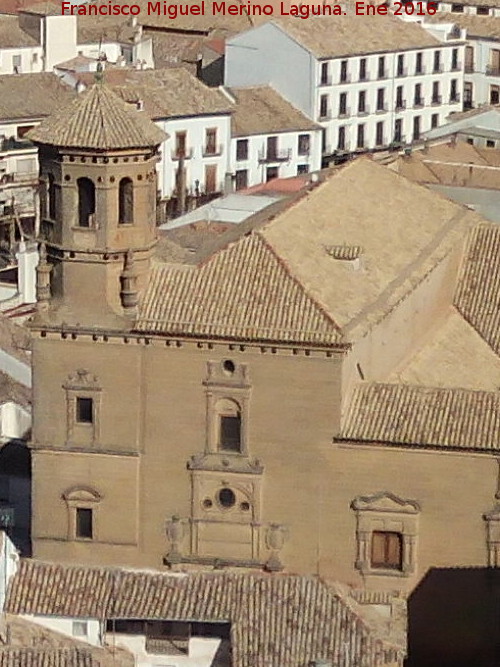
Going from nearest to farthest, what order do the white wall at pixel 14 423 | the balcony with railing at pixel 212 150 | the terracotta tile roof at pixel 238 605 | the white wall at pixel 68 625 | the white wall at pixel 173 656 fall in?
the terracotta tile roof at pixel 238 605 → the white wall at pixel 173 656 → the white wall at pixel 68 625 → the white wall at pixel 14 423 → the balcony with railing at pixel 212 150

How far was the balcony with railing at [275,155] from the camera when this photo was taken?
7950 cm

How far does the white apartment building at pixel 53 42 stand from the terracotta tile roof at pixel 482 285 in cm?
3686

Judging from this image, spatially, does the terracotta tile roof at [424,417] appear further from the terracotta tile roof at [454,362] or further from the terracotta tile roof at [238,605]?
the terracotta tile roof at [238,605]

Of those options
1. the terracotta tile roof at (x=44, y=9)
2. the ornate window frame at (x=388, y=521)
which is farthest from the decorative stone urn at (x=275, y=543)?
the terracotta tile roof at (x=44, y=9)

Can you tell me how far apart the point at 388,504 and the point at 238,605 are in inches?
143

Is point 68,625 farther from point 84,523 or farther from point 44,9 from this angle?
point 44,9

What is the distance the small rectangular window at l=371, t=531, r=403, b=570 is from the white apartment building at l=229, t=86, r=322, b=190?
124 feet


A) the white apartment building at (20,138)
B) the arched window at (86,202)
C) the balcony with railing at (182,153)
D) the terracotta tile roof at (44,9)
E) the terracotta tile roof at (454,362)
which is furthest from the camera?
the terracotta tile roof at (44,9)

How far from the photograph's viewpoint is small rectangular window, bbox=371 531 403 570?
41.6 metres

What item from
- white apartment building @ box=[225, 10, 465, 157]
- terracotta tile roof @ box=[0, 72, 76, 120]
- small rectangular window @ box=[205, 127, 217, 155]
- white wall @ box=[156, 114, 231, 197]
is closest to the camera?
terracotta tile roof @ box=[0, 72, 76, 120]

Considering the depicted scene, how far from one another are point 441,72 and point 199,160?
16.6 m

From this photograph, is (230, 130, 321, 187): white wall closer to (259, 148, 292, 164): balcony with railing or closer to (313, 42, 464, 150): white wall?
(259, 148, 292, 164): balcony with railing

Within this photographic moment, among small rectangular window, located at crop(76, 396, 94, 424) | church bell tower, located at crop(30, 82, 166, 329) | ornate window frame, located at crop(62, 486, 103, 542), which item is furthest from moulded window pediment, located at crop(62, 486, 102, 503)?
church bell tower, located at crop(30, 82, 166, 329)

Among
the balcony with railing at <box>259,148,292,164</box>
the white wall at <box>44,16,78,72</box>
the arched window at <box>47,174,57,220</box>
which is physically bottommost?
the balcony with railing at <box>259,148,292,164</box>
